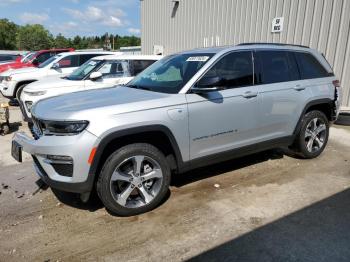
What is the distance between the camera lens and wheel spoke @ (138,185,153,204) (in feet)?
12.1

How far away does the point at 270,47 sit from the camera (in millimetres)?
4832

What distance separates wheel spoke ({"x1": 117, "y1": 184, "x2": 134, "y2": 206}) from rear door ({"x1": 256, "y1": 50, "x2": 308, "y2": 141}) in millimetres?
2003

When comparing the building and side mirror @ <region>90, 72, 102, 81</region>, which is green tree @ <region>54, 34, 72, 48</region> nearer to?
the building

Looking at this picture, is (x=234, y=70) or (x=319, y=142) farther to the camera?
(x=319, y=142)

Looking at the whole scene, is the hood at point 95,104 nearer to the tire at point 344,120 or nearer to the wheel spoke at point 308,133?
the wheel spoke at point 308,133

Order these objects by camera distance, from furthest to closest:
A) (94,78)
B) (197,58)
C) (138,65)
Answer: (138,65) → (94,78) → (197,58)

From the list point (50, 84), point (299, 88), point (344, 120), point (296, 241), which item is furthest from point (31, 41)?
point (296, 241)

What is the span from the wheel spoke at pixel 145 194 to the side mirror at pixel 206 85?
1.24 m

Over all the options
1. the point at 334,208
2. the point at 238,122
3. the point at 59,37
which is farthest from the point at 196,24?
the point at 59,37

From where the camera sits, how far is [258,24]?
1030cm

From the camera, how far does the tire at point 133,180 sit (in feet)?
11.3

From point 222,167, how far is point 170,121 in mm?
1785

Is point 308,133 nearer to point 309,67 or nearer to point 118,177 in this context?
point 309,67

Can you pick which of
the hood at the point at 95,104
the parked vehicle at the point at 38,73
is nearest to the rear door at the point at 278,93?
the hood at the point at 95,104
